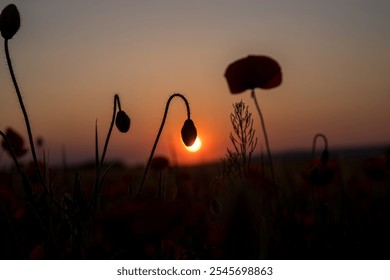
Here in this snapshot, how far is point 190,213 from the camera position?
666mm

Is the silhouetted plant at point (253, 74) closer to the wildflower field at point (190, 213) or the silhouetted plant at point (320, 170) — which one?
the wildflower field at point (190, 213)

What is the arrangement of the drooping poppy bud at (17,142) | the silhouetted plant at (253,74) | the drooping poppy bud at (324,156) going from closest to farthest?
the silhouetted plant at (253,74) → the drooping poppy bud at (324,156) → the drooping poppy bud at (17,142)

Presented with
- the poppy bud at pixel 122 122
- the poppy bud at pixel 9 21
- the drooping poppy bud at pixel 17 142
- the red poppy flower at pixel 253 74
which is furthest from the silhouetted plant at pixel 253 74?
the drooping poppy bud at pixel 17 142

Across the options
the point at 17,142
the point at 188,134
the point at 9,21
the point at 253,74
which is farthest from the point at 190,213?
the point at 17,142

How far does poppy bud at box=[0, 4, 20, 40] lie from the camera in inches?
31.5

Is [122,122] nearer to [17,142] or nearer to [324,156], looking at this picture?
[324,156]

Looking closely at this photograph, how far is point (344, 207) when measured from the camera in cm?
148

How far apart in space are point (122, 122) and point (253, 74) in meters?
0.47

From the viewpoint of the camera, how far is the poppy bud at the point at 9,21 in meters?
0.80

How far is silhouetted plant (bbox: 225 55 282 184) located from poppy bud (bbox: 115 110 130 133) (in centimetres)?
35

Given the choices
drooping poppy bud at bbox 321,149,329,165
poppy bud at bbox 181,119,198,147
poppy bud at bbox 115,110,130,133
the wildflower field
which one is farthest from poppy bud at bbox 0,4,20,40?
drooping poppy bud at bbox 321,149,329,165
